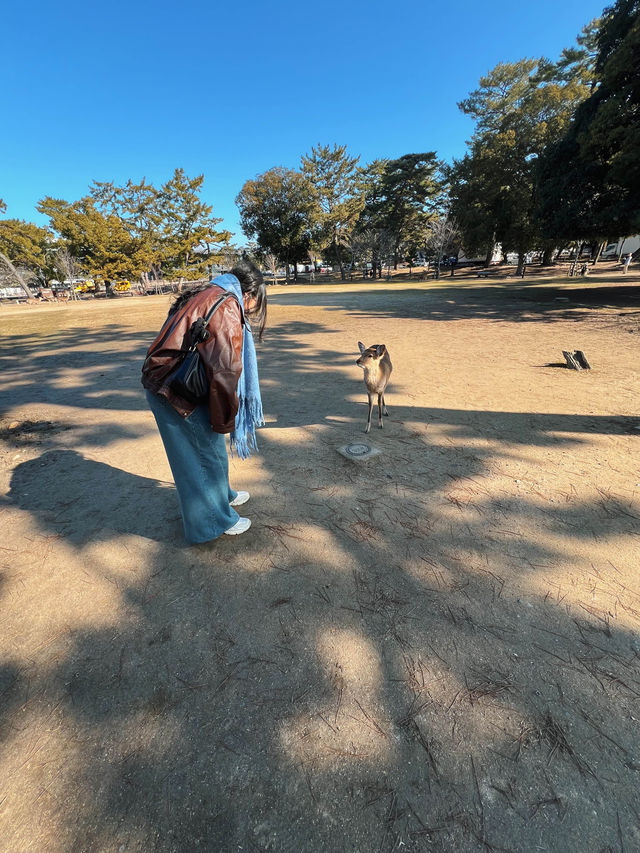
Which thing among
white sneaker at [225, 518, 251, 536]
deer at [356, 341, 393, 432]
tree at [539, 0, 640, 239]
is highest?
tree at [539, 0, 640, 239]

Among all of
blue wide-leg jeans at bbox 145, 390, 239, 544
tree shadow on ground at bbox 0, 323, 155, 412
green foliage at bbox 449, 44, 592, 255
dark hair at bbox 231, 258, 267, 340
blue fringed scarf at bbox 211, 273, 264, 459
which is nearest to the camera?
blue wide-leg jeans at bbox 145, 390, 239, 544

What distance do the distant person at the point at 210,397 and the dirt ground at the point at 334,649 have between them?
0.43 metres

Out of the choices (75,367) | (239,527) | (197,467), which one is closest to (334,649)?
(239,527)

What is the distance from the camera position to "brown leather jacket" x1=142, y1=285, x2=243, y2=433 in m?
1.99

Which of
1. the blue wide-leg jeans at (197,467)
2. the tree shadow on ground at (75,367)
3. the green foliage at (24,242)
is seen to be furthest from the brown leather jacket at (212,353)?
the green foliage at (24,242)

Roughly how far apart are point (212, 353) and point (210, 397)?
0.24 metres

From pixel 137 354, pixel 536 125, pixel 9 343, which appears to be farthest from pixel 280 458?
pixel 536 125

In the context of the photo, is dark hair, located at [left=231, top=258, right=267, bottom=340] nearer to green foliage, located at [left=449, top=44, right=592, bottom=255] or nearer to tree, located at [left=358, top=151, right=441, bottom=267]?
green foliage, located at [left=449, top=44, right=592, bottom=255]

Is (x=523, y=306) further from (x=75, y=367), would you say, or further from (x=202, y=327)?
→ (x=202, y=327)

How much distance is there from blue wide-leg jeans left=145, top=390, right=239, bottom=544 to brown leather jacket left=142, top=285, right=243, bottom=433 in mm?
163

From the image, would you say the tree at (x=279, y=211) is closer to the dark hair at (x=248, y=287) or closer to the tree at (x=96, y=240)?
the tree at (x=96, y=240)

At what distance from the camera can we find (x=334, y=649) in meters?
1.96

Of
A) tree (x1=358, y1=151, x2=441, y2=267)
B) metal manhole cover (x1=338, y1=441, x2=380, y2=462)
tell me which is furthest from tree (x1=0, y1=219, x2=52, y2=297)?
metal manhole cover (x1=338, y1=441, x2=380, y2=462)

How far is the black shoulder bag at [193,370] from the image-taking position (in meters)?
1.99
